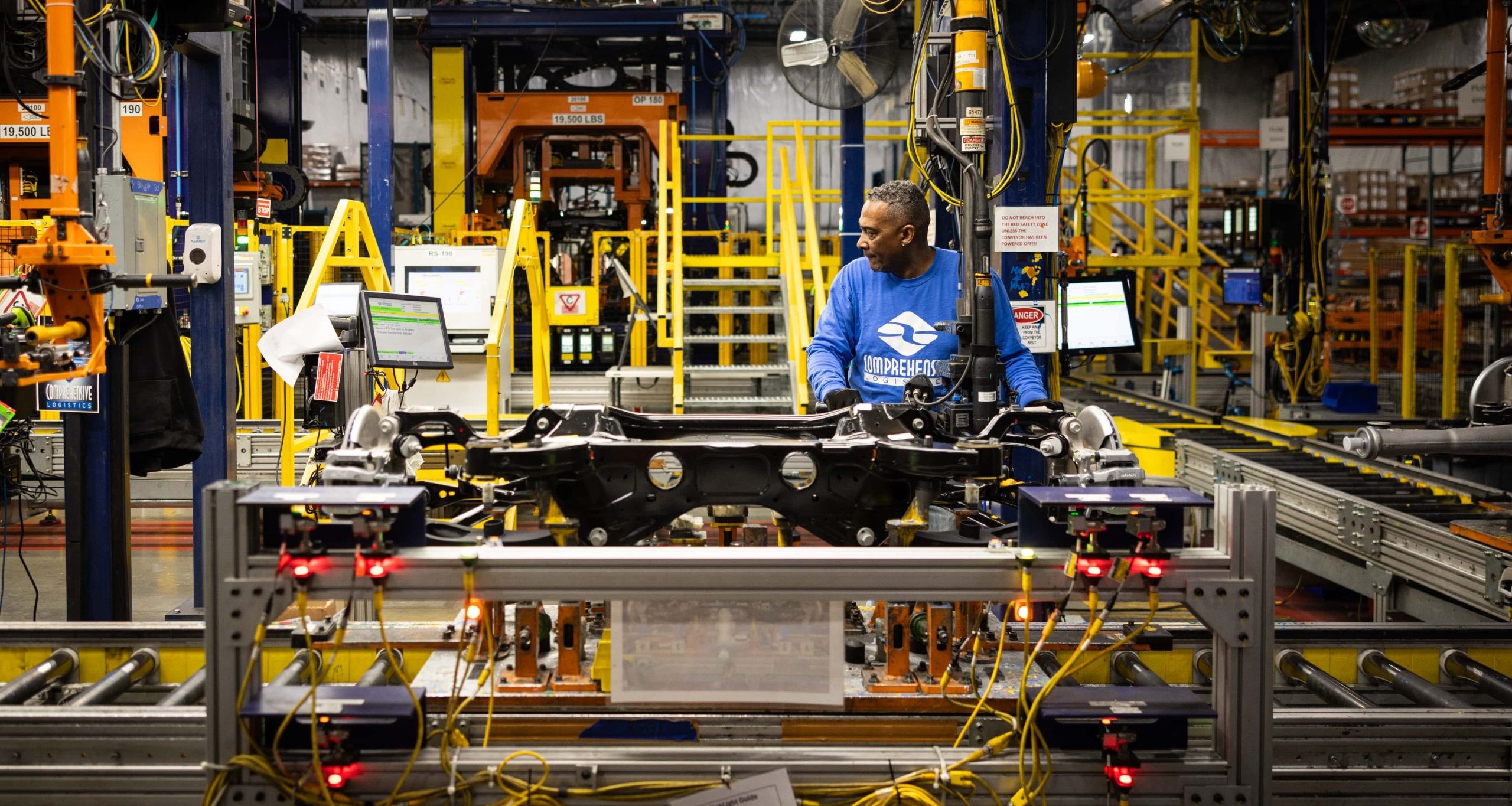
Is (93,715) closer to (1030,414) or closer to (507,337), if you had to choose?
(1030,414)

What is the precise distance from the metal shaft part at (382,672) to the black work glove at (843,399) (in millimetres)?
1210

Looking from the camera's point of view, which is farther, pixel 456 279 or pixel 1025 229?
pixel 456 279

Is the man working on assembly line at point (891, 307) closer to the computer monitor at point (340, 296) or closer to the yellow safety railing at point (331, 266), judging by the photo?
the yellow safety railing at point (331, 266)

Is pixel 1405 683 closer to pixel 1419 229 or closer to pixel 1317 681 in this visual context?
pixel 1317 681

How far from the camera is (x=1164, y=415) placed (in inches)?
346

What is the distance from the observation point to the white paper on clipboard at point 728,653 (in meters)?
2.17

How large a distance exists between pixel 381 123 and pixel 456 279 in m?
1.68

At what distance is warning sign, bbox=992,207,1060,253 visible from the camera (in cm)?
523

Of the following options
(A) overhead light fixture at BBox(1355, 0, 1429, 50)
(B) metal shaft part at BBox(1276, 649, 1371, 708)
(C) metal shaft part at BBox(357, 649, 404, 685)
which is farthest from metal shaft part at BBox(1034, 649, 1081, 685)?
(A) overhead light fixture at BBox(1355, 0, 1429, 50)

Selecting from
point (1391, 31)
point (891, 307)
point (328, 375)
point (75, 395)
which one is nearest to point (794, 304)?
point (328, 375)

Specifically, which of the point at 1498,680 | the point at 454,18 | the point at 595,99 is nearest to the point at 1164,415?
the point at 1498,680

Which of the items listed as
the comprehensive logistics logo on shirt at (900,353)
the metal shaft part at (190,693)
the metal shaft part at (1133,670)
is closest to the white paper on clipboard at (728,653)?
the metal shaft part at (1133,670)

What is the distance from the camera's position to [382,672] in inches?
107

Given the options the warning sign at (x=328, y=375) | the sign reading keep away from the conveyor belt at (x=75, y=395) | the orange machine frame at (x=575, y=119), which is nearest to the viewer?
the sign reading keep away from the conveyor belt at (x=75, y=395)
